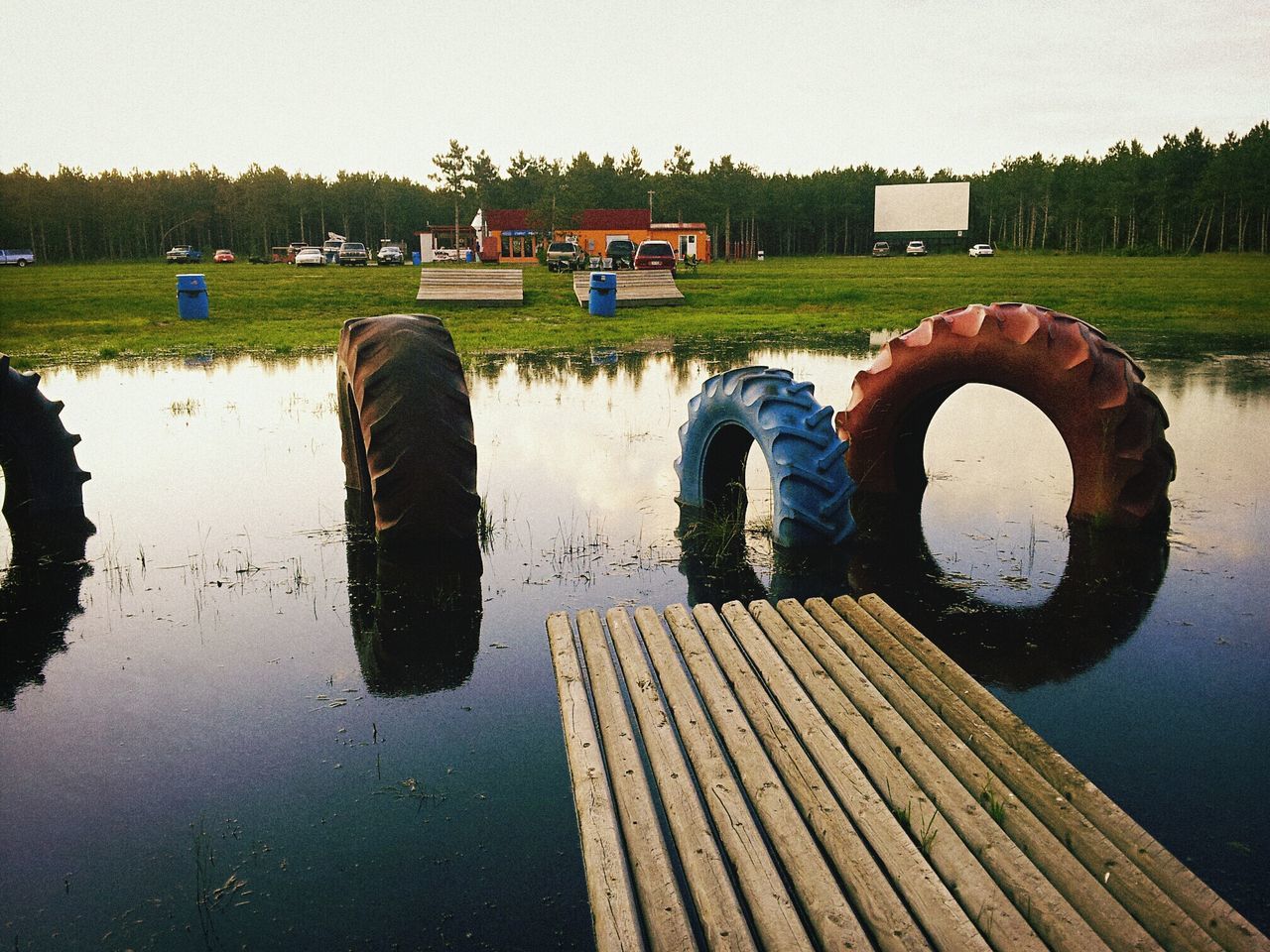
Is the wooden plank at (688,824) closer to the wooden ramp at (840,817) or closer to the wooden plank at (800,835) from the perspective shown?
the wooden ramp at (840,817)

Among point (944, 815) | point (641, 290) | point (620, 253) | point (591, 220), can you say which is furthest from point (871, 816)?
point (591, 220)

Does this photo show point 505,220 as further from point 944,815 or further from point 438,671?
point 944,815

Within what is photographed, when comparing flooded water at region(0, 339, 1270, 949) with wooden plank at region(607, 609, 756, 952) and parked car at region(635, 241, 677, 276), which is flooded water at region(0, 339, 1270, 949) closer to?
wooden plank at region(607, 609, 756, 952)

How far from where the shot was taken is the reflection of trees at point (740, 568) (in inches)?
249

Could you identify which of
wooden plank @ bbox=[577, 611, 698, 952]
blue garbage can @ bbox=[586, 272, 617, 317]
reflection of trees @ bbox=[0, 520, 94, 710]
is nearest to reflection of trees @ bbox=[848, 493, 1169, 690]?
wooden plank @ bbox=[577, 611, 698, 952]

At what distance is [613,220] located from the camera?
90812 millimetres

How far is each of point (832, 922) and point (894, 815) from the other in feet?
2.39

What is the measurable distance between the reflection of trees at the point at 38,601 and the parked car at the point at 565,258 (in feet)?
130

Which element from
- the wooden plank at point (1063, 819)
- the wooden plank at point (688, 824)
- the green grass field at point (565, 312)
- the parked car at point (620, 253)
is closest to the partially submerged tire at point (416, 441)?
the wooden plank at point (688, 824)

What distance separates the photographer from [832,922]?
3004 millimetres

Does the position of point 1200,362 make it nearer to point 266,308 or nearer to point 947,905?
point 947,905

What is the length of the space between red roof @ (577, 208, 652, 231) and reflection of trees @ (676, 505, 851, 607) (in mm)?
83508

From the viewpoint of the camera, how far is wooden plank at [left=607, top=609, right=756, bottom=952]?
2994mm

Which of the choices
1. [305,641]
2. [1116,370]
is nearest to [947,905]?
[305,641]
